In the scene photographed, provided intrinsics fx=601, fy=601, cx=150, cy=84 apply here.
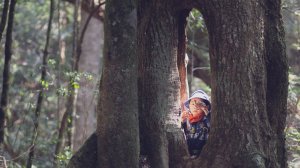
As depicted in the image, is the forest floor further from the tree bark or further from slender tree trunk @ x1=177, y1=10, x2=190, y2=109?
the tree bark

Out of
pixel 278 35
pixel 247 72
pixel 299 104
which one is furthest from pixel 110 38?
pixel 299 104

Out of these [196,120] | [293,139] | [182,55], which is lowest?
[293,139]

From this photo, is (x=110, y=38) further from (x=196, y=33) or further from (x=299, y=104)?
(x=196, y=33)

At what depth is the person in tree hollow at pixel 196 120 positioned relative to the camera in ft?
19.5

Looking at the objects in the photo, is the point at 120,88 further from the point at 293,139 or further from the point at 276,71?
the point at 293,139

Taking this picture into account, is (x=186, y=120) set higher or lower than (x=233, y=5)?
lower

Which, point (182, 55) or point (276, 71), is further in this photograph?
point (182, 55)

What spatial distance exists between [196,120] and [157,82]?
0.63 m

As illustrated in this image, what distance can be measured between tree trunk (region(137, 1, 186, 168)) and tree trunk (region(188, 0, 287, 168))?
45 centimetres

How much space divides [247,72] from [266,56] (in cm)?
36

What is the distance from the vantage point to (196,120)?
6102 mm

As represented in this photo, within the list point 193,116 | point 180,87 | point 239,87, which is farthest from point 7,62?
point 239,87

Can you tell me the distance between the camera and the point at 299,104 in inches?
404

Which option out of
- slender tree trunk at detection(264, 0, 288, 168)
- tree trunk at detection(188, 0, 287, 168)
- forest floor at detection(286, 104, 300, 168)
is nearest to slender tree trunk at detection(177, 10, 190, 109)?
tree trunk at detection(188, 0, 287, 168)
